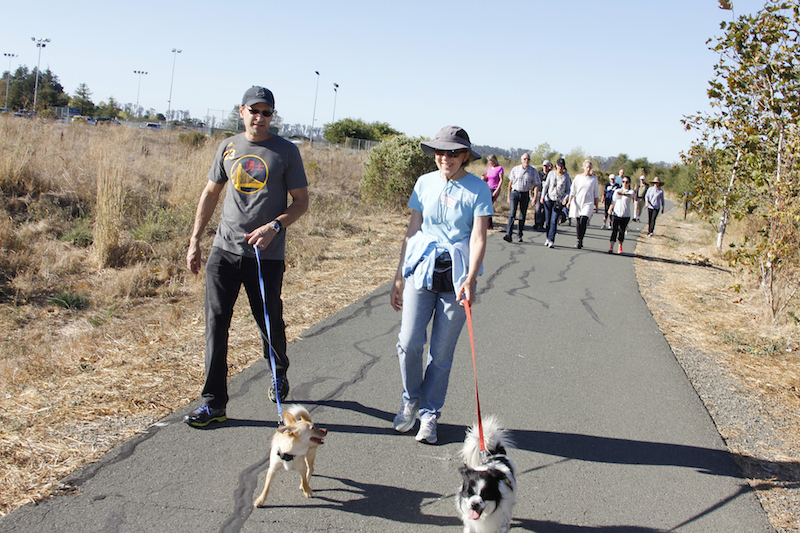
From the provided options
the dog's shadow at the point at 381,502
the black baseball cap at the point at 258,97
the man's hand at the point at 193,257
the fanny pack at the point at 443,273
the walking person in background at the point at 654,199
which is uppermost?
the walking person in background at the point at 654,199

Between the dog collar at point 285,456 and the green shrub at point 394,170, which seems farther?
the green shrub at point 394,170

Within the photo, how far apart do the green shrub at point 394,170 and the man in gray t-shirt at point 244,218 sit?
39.4 feet

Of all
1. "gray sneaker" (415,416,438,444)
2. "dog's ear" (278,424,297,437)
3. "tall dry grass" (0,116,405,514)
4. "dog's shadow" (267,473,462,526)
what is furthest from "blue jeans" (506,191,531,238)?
"dog's ear" (278,424,297,437)

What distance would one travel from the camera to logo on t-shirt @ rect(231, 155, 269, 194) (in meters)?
3.53

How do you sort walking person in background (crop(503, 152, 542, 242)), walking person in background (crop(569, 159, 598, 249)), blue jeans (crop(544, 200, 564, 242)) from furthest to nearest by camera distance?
1. walking person in background (crop(503, 152, 542, 242))
2. blue jeans (crop(544, 200, 564, 242))
3. walking person in background (crop(569, 159, 598, 249))

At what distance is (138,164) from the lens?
1272cm

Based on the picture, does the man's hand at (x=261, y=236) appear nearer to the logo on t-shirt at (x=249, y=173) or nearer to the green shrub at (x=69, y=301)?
the logo on t-shirt at (x=249, y=173)

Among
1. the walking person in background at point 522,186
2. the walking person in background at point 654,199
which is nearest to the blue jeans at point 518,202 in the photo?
the walking person in background at point 522,186

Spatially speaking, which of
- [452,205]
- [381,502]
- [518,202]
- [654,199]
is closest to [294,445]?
[381,502]

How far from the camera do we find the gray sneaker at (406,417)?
3711 mm

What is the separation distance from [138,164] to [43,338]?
315 inches

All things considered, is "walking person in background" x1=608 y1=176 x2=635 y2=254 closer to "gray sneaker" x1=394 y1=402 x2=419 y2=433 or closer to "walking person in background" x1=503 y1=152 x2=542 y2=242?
"walking person in background" x1=503 y1=152 x2=542 y2=242

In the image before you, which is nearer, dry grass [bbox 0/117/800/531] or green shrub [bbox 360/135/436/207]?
dry grass [bbox 0/117/800/531]

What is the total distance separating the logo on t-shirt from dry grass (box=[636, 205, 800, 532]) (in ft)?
11.7
